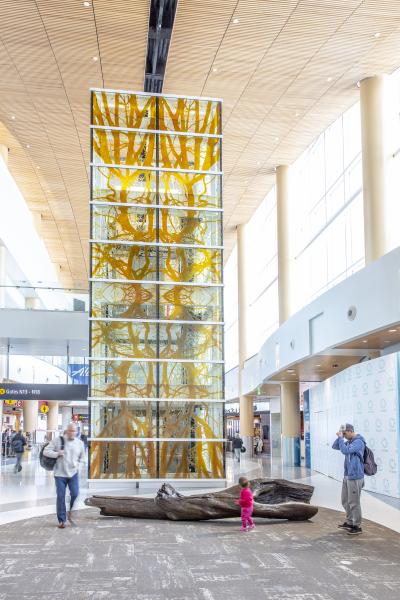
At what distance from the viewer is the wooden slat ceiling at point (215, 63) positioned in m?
17.4

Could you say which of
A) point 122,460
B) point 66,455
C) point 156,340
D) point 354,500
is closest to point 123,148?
point 156,340

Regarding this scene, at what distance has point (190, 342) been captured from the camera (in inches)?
656

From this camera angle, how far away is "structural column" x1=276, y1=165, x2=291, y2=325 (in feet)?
94.8

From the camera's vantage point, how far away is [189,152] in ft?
58.1

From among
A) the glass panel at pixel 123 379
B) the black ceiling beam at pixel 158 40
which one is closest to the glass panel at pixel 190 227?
the glass panel at pixel 123 379

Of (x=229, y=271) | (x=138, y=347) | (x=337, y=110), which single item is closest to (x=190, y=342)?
(x=138, y=347)

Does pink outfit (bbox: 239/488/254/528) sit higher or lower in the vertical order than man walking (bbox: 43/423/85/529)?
lower

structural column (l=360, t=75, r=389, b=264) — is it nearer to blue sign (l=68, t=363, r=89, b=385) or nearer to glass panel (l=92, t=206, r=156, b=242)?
glass panel (l=92, t=206, r=156, b=242)

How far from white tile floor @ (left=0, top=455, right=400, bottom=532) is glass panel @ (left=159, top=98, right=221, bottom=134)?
27.6 ft

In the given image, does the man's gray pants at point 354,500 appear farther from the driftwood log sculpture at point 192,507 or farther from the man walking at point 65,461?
the man walking at point 65,461

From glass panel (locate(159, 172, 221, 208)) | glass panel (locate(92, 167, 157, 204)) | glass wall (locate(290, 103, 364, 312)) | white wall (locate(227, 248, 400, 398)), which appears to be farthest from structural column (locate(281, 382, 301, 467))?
glass panel (locate(92, 167, 157, 204))

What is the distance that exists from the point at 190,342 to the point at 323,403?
773 cm

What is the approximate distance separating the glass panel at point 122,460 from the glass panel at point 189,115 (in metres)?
Result: 7.53

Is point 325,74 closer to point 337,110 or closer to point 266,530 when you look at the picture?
point 337,110
